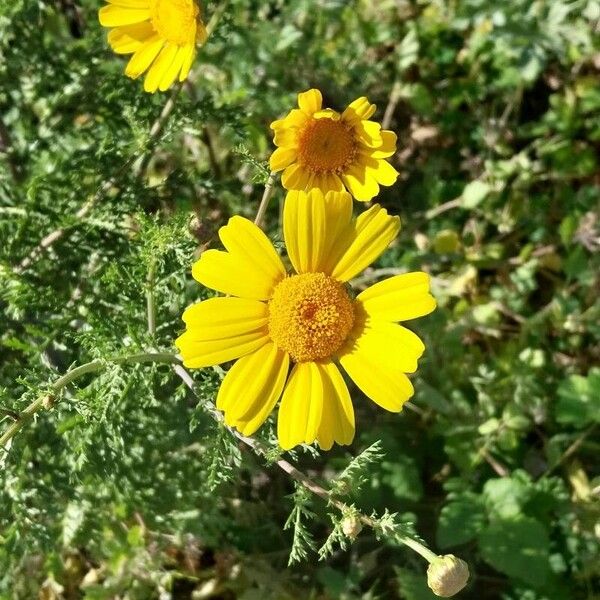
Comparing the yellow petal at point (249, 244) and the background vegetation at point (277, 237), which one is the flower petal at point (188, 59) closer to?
the background vegetation at point (277, 237)

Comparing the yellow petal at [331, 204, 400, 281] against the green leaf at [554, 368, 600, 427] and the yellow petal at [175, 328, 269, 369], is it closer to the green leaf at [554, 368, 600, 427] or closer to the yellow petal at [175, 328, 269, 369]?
the yellow petal at [175, 328, 269, 369]

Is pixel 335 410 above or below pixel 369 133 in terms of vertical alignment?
below

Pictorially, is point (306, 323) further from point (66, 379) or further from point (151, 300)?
point (66, 379)

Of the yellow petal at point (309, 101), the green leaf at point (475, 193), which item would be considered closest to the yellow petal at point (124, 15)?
the yellow petal at point (309, 101)

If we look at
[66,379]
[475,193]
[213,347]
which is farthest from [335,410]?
[475,193]

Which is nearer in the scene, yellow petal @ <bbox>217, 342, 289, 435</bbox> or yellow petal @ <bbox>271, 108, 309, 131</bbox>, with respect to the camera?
yellow petal @ <bbox>217, 342, 289, 435</bbox>

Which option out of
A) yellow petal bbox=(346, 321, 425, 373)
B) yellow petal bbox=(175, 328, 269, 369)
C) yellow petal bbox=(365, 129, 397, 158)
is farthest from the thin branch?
yellow petal bbox=(365, 129, 397, 158)
